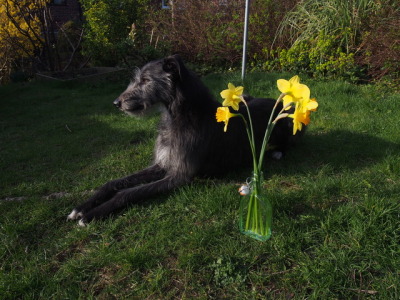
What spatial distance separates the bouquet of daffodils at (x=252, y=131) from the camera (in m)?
2.03

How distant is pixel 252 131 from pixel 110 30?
27.7 ft

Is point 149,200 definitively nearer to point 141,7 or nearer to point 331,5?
point 331,5

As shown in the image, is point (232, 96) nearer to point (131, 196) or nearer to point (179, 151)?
point (179, 151)

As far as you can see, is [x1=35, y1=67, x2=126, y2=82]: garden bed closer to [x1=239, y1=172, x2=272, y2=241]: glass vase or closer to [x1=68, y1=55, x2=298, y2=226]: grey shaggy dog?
[x1=68, y1=55, x2=298, y2=226]: grey shaggy dog

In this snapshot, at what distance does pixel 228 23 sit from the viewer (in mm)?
9586

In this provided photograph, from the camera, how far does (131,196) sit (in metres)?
3.09

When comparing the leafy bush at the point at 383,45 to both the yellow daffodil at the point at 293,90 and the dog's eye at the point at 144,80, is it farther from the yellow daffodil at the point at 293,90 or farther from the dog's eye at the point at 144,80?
the yellow daffodil at the point at 293,90

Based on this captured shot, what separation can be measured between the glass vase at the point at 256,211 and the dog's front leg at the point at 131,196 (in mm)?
958

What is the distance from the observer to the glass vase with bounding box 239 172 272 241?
238 cm

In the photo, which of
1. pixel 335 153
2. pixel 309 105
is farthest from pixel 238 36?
pixel 309 105

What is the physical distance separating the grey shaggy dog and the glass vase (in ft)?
3.16

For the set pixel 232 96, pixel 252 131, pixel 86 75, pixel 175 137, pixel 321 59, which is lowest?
pixel 86 75

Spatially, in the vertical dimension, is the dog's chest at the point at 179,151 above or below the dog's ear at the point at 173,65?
below

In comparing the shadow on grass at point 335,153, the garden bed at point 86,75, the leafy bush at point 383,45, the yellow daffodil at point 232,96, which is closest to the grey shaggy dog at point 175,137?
the shadow on grass at point 335,153
